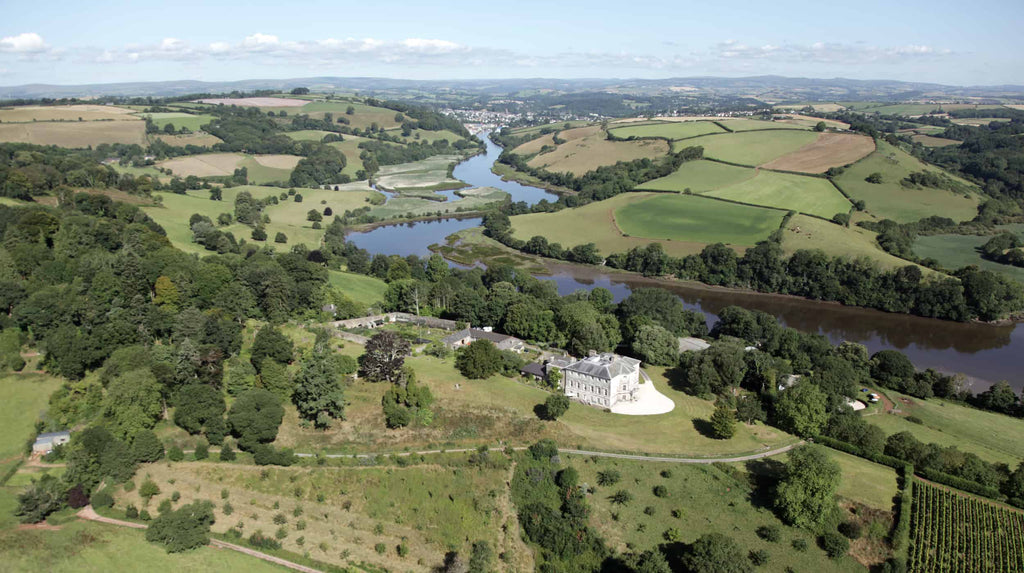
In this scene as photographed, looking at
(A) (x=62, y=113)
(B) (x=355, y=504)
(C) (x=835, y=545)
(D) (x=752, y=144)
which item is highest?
(A) (x=62, y=113)

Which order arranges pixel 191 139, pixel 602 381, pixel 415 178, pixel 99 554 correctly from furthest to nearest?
pixel 415 178 < pixel 191 139 < pixel 602 381 < pixel 99 554

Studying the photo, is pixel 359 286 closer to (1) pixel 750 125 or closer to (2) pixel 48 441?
(2) pixel 48 441

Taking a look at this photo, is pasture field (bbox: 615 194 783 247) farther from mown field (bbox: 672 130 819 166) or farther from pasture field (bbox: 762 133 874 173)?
mown field (bbox: 672 130 819 166)

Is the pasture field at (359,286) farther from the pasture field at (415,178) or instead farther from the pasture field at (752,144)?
the pasture field at (752,144)

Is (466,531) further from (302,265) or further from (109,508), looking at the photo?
(302,265)

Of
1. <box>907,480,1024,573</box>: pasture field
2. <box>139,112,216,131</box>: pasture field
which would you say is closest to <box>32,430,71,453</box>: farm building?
<box>907,480,1024,573</box>: pasture field

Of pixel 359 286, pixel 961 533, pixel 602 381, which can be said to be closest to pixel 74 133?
pixel 359 286

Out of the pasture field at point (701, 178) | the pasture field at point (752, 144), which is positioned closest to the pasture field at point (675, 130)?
the pasture field at point (752, 144)
